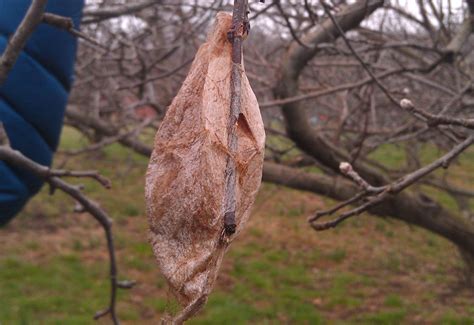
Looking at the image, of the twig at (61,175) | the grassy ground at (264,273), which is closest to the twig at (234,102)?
the twig at (61,175)

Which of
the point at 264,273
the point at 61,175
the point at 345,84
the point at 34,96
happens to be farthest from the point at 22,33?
the point at 264,273

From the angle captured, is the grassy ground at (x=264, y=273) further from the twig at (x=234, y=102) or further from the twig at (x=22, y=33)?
the twig at (x=234, y=102)

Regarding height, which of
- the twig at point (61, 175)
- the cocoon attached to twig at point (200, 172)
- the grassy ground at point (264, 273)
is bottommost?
the grassy ground at point (264, 273)

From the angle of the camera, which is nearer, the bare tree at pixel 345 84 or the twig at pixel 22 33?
the twig at pixel 22 33

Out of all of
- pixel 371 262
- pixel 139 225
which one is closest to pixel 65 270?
pixel 139 225

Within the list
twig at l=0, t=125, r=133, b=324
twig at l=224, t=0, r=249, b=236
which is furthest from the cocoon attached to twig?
twig at l=0, t=125, r=133, b=324

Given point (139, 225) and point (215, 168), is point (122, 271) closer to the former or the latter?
point (139, 225)
